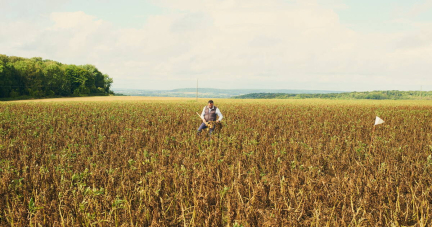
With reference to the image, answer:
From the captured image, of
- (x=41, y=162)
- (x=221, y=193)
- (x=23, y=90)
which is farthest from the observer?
(x=23, y=90)

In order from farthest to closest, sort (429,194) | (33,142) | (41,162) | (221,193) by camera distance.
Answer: (33,142) < (41,162) < (429,194) < (221,193)

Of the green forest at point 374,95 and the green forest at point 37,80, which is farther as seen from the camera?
the green forest at point 374,95

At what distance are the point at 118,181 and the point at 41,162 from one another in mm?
2492

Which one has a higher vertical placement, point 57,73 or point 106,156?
point 57,73

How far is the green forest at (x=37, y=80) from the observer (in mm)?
59272

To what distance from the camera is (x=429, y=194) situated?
3.83 m

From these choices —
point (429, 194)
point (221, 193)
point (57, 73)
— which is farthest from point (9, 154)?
point (57, 73)

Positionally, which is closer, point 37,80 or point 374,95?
point 37,80

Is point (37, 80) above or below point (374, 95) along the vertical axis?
above

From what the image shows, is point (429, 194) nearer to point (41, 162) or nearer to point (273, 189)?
point (273, 189)

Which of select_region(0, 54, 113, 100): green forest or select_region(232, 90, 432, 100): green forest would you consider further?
select_region(232, 90, 432, 100): green forest

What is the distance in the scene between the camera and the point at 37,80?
6625cm

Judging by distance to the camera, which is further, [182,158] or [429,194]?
[182,158]

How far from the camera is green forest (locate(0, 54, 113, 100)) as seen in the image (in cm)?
5927
